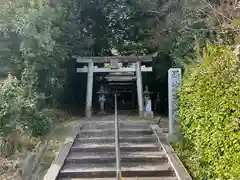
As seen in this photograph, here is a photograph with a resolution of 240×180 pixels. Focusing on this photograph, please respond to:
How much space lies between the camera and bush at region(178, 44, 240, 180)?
394 centimetres

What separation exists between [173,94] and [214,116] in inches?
138

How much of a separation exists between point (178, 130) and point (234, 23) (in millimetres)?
2776

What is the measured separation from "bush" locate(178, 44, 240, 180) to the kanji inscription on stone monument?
1309 millimetres

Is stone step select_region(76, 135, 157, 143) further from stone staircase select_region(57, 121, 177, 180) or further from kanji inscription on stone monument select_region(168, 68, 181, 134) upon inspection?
kanji inscription on stone monument select_region(168, 68, 181, 134)

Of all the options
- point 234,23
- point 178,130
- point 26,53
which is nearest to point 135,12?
point 26,53

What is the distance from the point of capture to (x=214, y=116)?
4.50 metres

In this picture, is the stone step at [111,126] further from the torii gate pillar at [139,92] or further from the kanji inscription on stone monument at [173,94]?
the torii gate pillar at [139,92]

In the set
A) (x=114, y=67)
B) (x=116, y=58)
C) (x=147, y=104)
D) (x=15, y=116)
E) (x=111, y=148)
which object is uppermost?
(x=116, y=58)

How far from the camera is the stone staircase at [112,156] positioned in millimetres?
6121

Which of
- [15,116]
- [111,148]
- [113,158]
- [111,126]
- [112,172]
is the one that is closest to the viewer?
[112,172]

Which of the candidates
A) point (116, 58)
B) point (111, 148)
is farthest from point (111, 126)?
point (116, 58)

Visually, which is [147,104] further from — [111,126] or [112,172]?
[112,172]

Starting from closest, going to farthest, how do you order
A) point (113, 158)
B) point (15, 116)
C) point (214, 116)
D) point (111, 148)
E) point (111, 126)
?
point (214, 116) → point (113, 158) → point (111, 148) → point (15, 116) → point (111, 126)

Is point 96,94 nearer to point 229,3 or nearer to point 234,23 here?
point 229,3
